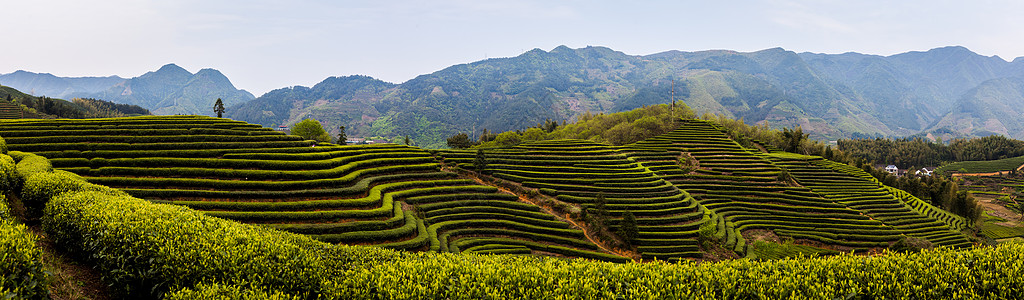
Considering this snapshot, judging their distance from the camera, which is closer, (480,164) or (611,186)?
(611,186)

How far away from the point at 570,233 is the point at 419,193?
43.3ft

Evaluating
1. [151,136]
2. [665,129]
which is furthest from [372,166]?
[665,129]

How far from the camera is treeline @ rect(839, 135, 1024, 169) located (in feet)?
429

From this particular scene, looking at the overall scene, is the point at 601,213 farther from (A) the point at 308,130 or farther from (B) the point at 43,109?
(B) the point at 43,109

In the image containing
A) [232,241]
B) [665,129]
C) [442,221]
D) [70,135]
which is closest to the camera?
[232,241]

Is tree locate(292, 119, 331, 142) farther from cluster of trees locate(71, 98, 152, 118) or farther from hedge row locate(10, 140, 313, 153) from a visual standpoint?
cluster of trees locate(71, 98, 152, 118)

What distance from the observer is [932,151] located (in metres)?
141

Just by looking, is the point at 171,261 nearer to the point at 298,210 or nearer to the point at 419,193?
the point at 298,210

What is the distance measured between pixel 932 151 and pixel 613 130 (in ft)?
450

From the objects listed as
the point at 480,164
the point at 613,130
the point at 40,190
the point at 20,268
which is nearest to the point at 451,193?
the point at 480,164

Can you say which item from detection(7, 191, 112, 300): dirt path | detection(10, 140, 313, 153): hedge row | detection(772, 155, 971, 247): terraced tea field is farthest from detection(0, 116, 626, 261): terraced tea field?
detection(772, 155, 971, 247): terraced tea field

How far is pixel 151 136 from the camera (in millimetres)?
34125

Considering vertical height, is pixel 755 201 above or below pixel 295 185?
below

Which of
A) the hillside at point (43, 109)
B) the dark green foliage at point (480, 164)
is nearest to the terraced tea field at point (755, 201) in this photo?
the dark green foliage at point (480, 164)
